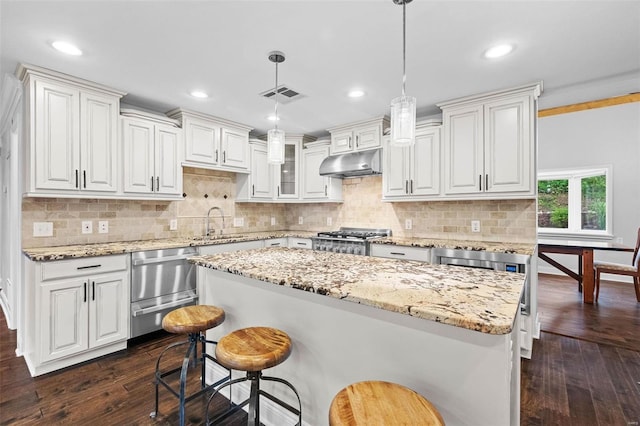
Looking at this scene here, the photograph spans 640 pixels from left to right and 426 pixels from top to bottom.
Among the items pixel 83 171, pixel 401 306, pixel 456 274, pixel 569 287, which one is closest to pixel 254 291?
pixel 401 306

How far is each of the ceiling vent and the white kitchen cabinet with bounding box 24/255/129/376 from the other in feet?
6.73

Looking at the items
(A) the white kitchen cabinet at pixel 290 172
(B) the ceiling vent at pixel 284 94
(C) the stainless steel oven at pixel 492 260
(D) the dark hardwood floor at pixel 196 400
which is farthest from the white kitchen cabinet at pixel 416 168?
(D) the dark hardwood floor at pixel 196 400

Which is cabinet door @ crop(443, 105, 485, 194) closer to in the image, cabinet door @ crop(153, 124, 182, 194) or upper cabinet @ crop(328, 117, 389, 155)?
upper cabinet @ crop(328, 117, 389, 155)

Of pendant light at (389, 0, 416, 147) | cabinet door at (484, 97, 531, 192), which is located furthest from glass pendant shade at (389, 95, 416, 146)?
cabinet door at (484, 97, 531, 192)

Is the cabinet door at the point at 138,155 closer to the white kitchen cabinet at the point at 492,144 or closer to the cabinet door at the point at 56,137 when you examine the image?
the cabinet door at the point at 56,137

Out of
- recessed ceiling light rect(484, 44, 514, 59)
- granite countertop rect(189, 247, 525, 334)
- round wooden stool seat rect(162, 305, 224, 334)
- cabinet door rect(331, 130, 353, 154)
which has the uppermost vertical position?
recessed ceiling light rect(484, 44, 514, 59)

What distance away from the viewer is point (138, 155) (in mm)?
3072

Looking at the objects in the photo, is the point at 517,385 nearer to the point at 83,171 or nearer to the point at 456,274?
the point at 456,274

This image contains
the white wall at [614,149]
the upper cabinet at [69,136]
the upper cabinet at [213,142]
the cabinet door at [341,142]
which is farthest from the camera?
the white wall at [614,149]

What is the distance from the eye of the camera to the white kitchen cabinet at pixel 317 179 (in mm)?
4320

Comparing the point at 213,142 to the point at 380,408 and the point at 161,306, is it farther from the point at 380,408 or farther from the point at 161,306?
the point at 380,408

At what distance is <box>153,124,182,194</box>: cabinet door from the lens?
10.6 feet

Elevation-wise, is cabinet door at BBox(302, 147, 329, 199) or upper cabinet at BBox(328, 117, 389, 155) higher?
upper cabinet at BBox(328, 117, 389, 155)

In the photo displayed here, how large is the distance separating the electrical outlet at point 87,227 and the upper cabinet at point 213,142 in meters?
1.11
